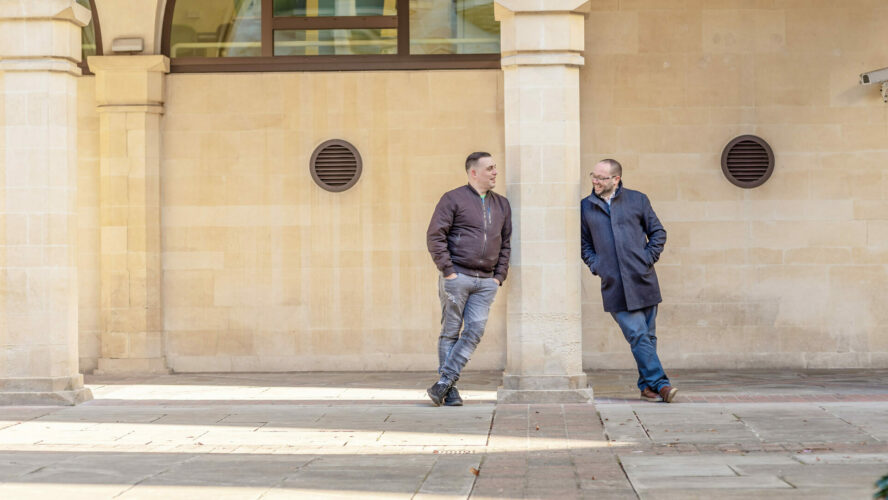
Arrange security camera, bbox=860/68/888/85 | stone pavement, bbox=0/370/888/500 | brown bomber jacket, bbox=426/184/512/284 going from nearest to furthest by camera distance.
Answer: stone pavement, bbox=0/370/888/500, brown bomber jacket, bbox=426/184/512/284, security camera, bbox=860/68/888/85

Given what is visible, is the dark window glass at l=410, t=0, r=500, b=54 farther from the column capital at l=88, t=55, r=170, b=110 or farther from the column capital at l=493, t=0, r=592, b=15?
the column capital at l=493, t=0, r=592, b=15

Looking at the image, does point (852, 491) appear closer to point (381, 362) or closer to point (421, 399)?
point (421, 399)

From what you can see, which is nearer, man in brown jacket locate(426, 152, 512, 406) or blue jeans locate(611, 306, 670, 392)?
man in brown jacket locate(426, 152, 512, 406)

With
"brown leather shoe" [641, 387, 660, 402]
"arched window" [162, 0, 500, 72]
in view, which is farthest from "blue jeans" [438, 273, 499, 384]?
"arched window" [162, 0, 500, 72]

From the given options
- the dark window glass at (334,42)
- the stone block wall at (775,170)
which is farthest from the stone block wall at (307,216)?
the stone block wall at (775,170)

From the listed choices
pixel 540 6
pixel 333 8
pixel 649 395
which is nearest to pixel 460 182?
pixel 333 8

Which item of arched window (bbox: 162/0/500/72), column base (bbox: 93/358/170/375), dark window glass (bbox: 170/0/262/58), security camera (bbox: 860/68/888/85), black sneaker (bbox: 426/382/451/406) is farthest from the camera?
dark window glass (bbox: 170/0/262/58)

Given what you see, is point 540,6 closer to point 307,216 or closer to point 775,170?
point 775,170

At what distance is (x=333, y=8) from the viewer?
13.1 metres

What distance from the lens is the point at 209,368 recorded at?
13109 millimetres

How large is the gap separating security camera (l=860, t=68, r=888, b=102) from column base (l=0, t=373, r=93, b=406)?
26.6 feet

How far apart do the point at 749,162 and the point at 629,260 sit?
359 centimetres

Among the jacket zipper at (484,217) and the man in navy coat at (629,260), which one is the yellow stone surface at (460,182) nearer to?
the man in navy coat at (629,260)

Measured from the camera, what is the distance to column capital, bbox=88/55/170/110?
511 inches
